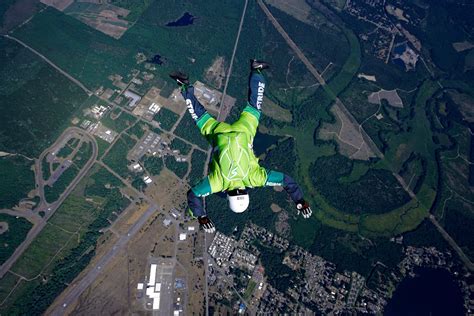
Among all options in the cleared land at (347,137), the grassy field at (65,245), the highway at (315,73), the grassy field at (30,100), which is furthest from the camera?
the highway at (315,73)

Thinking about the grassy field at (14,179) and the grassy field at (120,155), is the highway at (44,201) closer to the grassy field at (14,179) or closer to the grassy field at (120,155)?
the grassy field at (14,179)

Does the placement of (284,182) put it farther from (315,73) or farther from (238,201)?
(315,73)

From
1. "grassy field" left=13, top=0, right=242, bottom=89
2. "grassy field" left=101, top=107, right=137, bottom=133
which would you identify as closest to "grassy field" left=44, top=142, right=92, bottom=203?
"grassy field" left=101, top=107, right=137, bottom=133

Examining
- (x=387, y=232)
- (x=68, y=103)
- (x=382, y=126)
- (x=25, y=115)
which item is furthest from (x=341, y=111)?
(x=25, y=115)

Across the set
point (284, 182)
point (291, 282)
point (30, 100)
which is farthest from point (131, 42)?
point (284, 182)

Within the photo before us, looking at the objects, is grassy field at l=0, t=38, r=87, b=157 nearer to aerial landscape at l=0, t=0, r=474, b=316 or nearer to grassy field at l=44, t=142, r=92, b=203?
aerial landscape at l=0, t=0, r=474, b=316

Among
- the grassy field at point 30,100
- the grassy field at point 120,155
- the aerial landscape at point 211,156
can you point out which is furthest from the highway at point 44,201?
the grassy field at point 120,155

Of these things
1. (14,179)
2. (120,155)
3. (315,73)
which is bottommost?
(14,179)
